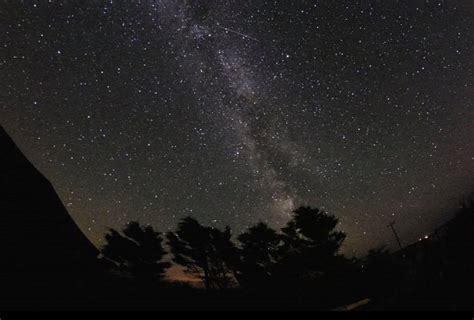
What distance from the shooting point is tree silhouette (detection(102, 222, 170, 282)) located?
909 inches

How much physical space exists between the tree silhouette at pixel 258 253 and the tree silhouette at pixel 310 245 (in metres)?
0.87

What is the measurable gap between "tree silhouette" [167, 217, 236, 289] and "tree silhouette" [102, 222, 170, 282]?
337 cm

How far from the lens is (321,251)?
27422mm

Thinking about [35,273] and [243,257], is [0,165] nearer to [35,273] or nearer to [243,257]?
[35,273]

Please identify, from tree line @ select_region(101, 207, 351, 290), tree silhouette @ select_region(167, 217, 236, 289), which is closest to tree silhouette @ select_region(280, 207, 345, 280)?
tree line @ select_region(101, 207, 351, 290)

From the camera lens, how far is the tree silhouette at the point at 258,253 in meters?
27.2

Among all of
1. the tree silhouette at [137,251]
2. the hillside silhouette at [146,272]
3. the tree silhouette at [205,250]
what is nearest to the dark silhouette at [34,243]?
the hillside silhouette at [146,272]

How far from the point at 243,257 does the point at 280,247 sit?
2958 millimetres

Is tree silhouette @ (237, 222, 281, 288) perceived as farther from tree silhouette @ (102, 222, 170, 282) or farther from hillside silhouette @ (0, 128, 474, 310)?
tree silhouette @ (102, 222, 170, 282)

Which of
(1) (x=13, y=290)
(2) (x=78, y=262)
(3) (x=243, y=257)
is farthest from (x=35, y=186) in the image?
(3) (x=243, y=257)

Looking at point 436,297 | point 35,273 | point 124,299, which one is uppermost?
point 35,273

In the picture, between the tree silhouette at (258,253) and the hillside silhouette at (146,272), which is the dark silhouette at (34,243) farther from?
the tree silhouette at (258,253)

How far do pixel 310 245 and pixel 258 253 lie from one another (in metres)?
4.09

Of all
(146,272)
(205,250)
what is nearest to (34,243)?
(146,272)
